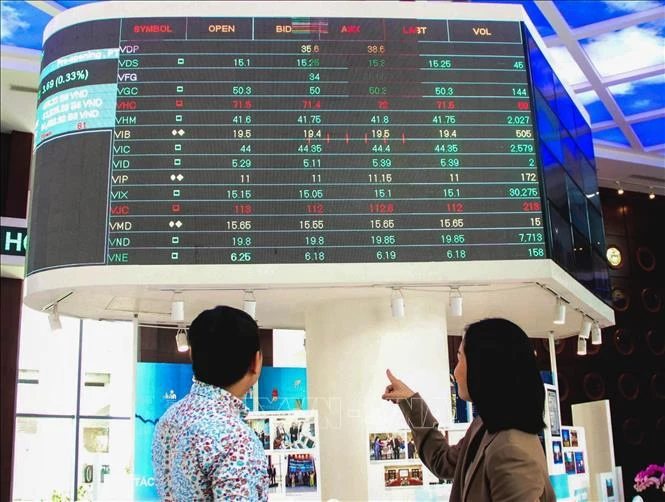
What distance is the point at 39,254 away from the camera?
6270 millimetres

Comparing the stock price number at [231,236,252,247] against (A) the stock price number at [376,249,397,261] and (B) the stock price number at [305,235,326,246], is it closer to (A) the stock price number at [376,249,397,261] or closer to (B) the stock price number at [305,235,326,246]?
(B) the stock price number at [305,235,326,246]

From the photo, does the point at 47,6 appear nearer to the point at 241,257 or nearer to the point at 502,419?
the point at 241,257

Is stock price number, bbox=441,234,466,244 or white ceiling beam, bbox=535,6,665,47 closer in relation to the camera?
stock price number, bbox=441,234,466,244

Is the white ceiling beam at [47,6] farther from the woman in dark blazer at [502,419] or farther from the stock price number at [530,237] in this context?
the woman in dark blazer at [502,419]

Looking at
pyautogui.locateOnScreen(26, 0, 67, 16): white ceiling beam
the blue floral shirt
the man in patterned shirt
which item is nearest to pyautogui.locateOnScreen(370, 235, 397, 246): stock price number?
the man in patterned shirt

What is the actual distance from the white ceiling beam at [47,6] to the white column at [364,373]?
4557mm

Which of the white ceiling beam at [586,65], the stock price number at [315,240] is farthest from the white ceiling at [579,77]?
the stock price number at [315,240]

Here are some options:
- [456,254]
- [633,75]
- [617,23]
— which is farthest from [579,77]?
[456,254]

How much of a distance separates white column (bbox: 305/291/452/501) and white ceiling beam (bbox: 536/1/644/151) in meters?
3.97

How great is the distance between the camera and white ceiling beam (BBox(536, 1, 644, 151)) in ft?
30.6

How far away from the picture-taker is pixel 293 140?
640 cm

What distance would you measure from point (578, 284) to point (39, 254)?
4483mm

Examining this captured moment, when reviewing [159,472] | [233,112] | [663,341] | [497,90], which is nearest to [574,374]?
[663,341]

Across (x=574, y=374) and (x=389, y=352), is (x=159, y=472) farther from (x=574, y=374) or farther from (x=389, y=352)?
(x=574, y=374)
